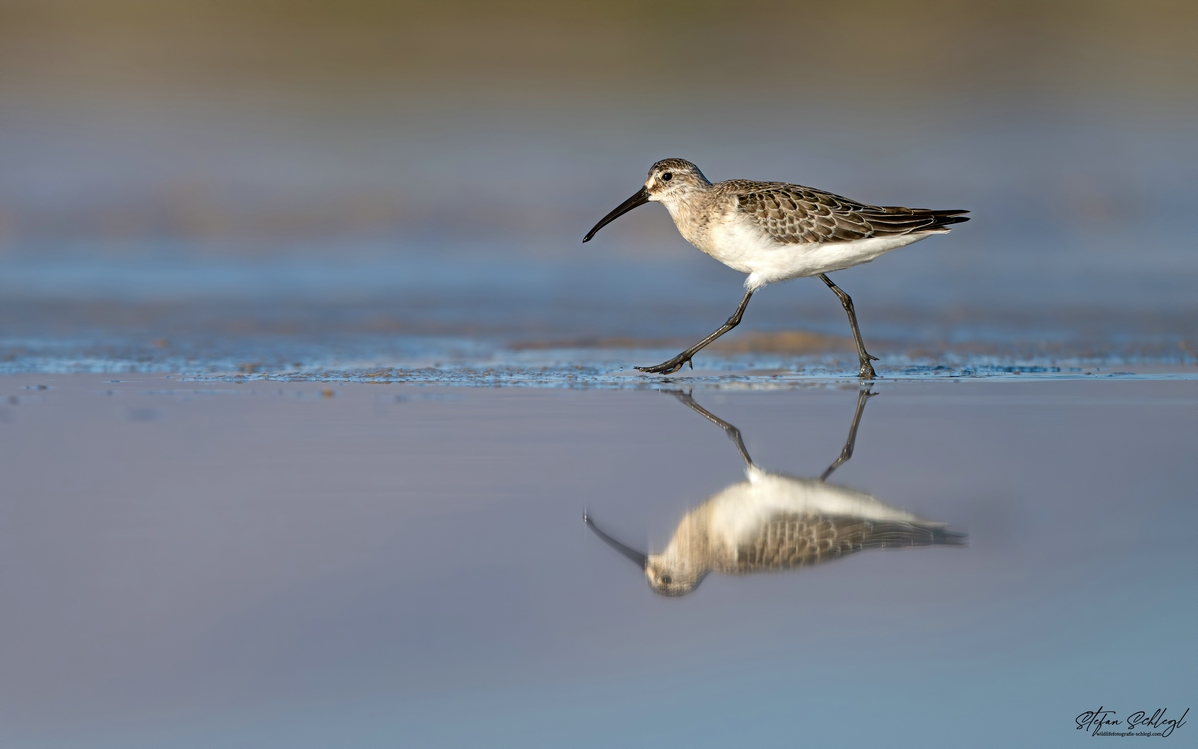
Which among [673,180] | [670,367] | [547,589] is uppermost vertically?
[673,180]

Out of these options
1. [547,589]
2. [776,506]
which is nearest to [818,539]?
[776,506]

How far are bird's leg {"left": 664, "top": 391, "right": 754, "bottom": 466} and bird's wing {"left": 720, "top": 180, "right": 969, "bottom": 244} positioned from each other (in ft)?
4.74

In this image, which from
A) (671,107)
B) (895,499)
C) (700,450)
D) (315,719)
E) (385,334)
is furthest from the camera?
(671,107)

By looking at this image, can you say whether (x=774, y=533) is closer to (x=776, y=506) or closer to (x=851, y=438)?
(x=776, y=506)

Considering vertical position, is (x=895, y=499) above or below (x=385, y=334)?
below

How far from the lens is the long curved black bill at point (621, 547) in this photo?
11.9ft

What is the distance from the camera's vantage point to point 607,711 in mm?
2740

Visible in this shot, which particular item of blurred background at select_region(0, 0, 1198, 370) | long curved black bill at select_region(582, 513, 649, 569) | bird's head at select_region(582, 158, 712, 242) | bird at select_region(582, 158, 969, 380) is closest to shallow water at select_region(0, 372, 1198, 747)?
long curved black bill at select_region(582, 513, 649, 569)

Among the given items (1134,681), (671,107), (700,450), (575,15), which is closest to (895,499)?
(700,450)

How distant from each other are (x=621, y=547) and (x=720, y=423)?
6.28ft

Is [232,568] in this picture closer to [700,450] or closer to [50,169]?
[700,450]

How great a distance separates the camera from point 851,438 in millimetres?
5238

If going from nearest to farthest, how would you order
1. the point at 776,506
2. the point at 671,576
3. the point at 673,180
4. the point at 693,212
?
the point at 671,576
the point at 776,506
the point at 693,212
the point at 673,180

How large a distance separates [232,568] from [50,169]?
14158 mm
